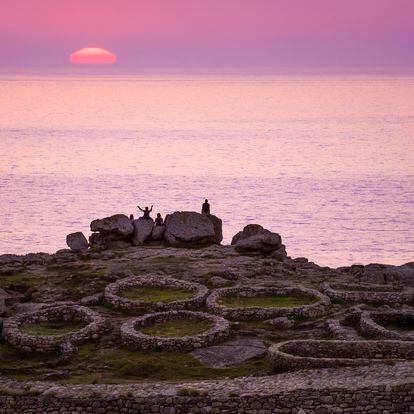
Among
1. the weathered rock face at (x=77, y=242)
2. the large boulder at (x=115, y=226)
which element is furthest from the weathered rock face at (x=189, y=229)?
the weathered rock face at (x=77, y=242)

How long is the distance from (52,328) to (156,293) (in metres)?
8.84

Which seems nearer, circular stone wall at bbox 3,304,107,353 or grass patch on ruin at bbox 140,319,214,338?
circular stone wall at bbox 3,304,107,353

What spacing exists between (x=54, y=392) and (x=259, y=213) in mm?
106432

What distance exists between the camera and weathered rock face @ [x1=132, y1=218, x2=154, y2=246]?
85.9 meters

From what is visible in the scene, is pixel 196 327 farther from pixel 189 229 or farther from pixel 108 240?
pixel 108 240

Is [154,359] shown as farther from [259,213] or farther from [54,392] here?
[259,213]

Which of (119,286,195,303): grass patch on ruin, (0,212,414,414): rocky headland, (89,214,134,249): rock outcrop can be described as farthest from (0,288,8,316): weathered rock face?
(89,214,134,249): rock outcrop

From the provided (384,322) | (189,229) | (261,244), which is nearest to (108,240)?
(189,229)

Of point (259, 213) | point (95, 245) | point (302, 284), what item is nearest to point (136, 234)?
point (95, 245)

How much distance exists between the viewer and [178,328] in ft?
210

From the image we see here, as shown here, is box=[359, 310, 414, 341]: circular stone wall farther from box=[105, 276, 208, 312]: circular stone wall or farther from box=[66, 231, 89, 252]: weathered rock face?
box=[66, 231, 89, 252]: weathered rock face

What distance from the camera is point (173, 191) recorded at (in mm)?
180000

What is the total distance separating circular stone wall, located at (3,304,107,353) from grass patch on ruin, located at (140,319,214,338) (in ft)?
10.2

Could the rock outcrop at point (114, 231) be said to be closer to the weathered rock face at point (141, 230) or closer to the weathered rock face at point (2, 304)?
the weathered rock face at point (141, 230)
